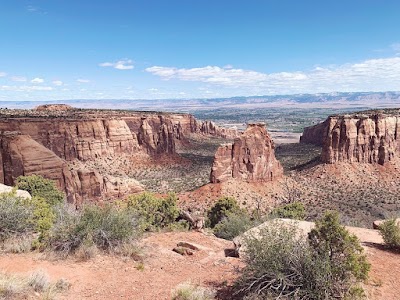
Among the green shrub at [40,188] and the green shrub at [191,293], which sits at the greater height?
the green shrub at [191,293]

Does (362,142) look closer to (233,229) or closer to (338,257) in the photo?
(233,229)

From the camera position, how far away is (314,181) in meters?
60.8

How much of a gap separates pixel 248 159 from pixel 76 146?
39.8 meters

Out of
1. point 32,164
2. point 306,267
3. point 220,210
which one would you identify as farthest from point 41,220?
point 220,210

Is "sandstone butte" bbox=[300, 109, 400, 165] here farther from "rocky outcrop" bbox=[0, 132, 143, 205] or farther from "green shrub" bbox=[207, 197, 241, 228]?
"rocky outcrop" bbox=[0, 132, 143, 205]

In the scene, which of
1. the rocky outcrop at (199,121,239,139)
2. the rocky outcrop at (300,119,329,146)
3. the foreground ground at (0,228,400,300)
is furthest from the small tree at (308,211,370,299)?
the rocky outcrop at (199,121,239,139)

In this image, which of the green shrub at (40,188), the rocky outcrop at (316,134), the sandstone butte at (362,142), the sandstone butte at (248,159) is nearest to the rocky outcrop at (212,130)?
the rocky outcrop at (316,134)

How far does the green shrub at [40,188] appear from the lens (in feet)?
97.7

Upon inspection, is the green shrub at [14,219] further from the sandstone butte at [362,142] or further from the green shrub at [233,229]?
the sandstone butte at [362,142]

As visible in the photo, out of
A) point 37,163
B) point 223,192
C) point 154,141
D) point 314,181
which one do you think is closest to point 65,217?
point 37,163

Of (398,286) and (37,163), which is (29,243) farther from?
(37,163)

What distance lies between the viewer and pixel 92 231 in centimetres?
1434

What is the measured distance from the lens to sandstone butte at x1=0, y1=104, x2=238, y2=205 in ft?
115

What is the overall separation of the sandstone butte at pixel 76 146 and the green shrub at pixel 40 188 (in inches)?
144
